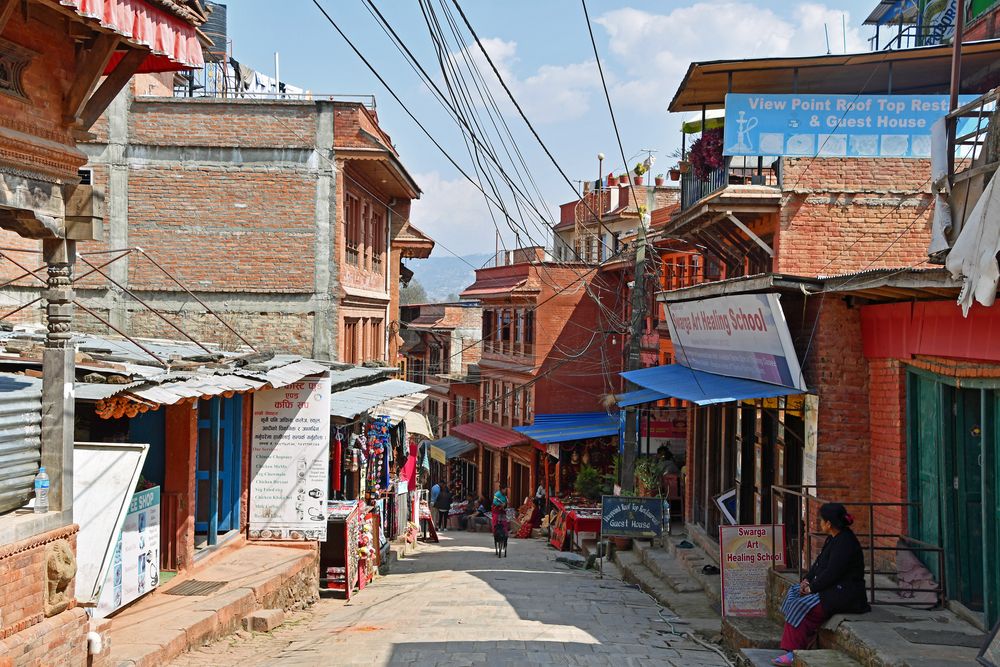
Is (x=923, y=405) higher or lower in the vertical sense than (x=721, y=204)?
lower

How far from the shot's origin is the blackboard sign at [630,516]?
1850cm

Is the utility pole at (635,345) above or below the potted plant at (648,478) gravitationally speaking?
above

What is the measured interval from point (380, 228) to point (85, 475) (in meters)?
20.0

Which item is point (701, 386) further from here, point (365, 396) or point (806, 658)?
point (806, 658)

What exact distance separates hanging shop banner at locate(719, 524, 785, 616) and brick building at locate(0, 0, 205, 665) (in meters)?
7.05

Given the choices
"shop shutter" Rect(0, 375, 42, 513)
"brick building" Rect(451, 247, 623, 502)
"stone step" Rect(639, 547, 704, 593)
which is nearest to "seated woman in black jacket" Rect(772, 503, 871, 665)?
"stone step" Rect(639, 547, 704, 593)

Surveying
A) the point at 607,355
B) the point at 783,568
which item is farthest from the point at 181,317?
the point at 607,355

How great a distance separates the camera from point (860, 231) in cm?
1645

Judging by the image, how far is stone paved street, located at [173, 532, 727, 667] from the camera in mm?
9430

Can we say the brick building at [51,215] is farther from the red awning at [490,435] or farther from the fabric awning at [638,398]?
the red awning at [490,435]

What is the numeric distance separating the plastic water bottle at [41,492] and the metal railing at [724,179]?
40.3 feet

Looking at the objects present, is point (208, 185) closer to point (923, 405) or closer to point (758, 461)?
point (758, 461)

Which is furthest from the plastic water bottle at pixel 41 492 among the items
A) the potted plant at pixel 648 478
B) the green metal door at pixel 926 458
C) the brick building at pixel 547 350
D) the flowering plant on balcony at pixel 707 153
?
the brick building at pixel 547 350

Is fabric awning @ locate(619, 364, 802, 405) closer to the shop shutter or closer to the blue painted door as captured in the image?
the blue painted door
